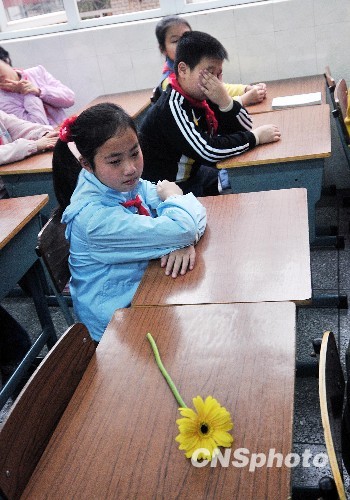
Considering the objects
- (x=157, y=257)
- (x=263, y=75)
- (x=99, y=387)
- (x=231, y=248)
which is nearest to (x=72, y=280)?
(x=157, y=257)

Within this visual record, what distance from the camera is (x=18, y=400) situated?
1.00m

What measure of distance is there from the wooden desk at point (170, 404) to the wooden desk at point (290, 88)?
189cm

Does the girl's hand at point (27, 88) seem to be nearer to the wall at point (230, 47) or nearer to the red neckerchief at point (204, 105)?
the wall at point (230, 47)

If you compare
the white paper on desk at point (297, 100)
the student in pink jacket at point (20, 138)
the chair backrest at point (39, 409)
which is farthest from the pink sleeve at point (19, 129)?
the chair backrest at point (39, 409)

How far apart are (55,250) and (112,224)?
29 centimetres

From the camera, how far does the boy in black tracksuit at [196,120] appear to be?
7.68 ft

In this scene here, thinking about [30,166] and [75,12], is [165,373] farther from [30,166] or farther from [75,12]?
[75,12]

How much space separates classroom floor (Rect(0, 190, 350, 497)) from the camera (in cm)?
187

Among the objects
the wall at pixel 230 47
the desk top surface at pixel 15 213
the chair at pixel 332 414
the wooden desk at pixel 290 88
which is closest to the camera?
the chair at pixel 332 414

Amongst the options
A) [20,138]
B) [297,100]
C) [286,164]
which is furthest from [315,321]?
[20,138]

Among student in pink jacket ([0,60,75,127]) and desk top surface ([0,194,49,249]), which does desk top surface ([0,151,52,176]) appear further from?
student in pink jacket ([0,60,75,127])

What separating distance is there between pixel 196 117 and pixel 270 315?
4.34ft

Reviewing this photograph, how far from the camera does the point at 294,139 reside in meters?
2.45

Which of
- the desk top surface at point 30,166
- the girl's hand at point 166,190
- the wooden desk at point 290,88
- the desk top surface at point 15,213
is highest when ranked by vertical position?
the girl's hand at point 166,190
